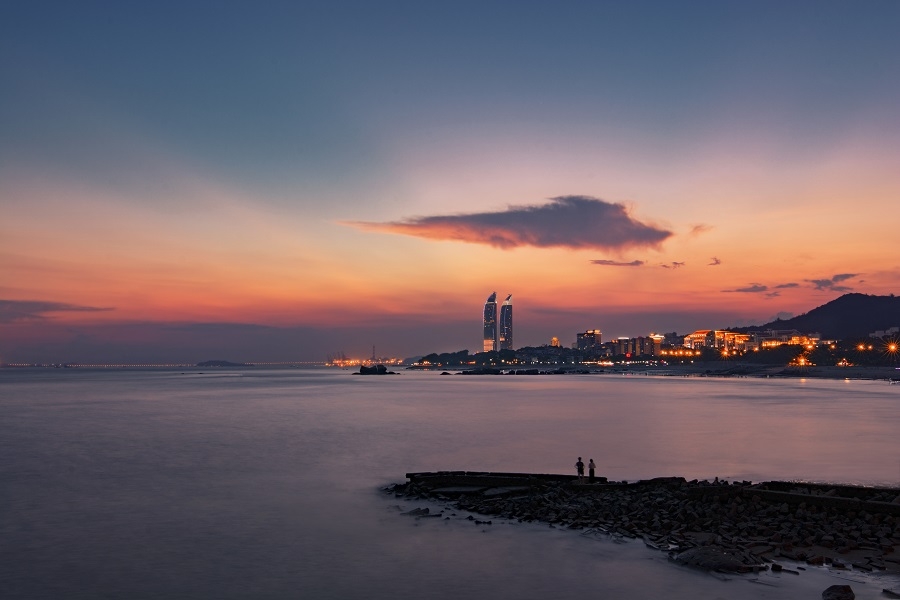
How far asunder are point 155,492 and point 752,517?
29.3 meters

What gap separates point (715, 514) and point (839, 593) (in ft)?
26.7

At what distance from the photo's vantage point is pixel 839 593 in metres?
17.4

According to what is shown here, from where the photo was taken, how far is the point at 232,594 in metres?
20.6

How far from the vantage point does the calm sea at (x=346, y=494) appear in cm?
2119

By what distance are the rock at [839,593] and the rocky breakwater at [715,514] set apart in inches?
95.9

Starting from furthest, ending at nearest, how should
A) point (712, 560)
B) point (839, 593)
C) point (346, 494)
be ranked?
point (346, 494) < point (712, 560) < point (839, 593)

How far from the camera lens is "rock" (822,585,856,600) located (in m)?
17.3

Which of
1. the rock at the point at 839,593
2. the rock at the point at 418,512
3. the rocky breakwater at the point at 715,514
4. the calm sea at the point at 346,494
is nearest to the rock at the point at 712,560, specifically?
the rocky breakwater at the point at 715,514

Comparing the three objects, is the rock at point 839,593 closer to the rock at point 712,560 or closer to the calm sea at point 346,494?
the calm sea at point 346,494

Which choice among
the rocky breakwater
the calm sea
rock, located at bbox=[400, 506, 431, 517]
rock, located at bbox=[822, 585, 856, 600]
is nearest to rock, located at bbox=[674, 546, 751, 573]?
the rocky breakwater

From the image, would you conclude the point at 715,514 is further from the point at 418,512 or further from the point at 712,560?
the point at 418,512

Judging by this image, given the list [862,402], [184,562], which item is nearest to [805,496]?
[184,562]

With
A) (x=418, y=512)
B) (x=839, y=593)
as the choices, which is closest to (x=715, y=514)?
(x=839, y=593)

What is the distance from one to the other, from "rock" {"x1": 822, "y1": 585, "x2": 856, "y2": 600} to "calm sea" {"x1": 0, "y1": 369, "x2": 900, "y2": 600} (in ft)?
2.90
